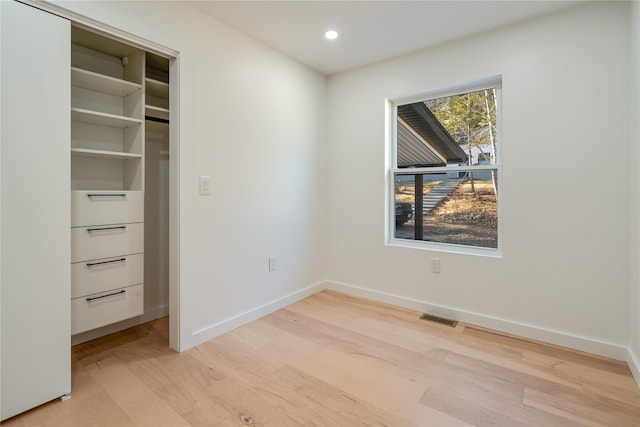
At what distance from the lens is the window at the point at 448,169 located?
2553 mm

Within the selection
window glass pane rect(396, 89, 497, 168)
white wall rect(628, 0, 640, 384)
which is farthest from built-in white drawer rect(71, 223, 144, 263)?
white wall rect(628, 0, 640, 384)

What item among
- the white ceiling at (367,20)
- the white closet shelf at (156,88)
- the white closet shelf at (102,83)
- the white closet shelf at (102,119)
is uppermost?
the white ceiling at (367,20)

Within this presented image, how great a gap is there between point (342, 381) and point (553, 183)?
2.01m

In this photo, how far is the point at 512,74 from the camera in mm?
2311

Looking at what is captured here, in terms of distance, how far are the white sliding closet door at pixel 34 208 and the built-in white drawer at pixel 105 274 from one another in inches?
13.0

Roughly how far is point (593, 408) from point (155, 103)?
3656 millimetres

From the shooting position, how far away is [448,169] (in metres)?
2.73

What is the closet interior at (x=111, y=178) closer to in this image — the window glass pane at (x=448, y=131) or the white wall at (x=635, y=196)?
the window glass pane at (x=448, y=131)

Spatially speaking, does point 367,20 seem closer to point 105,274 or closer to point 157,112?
point 157,112

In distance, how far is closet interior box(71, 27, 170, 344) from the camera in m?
A: 1.92

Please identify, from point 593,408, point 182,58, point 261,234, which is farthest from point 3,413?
point 593,408

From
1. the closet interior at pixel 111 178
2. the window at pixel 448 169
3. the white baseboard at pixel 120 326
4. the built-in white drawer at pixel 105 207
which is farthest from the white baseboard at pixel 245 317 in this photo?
the window at pixel 448 169

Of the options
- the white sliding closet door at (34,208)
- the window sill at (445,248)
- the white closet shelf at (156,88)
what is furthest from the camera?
the window sill at (445,248)

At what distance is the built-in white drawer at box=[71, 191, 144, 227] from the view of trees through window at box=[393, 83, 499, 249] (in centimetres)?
231
